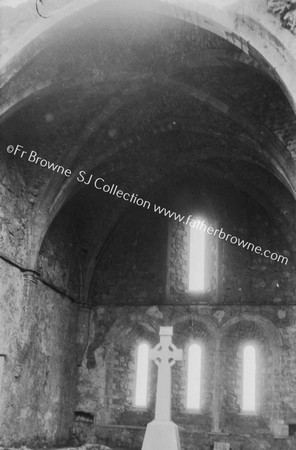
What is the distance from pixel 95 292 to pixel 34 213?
3287 mm

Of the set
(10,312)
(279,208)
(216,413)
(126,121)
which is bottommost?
(216,413)

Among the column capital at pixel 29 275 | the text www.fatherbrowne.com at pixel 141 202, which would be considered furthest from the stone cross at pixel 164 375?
the text www.fatherbrowne.com at pixel 141 202

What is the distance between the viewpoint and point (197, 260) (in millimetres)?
13766

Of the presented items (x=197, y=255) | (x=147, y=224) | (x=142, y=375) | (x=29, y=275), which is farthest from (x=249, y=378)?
(x=29, y=275)

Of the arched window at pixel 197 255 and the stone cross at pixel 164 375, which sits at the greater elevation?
the arched window at pixel 197 255

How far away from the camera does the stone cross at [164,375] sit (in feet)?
29.4

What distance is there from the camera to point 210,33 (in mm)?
9008

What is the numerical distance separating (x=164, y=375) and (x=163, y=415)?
0.63m

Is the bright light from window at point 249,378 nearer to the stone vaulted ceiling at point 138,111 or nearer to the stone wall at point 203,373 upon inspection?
the stone wall at point 203,373

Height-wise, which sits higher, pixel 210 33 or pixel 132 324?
pixel 210 33

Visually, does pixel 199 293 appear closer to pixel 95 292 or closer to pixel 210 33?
pixel 95 292

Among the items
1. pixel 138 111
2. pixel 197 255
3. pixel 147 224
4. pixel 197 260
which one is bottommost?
pixel 197 260

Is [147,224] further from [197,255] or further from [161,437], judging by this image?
[161,437]

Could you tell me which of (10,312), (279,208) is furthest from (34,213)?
(279,208)
